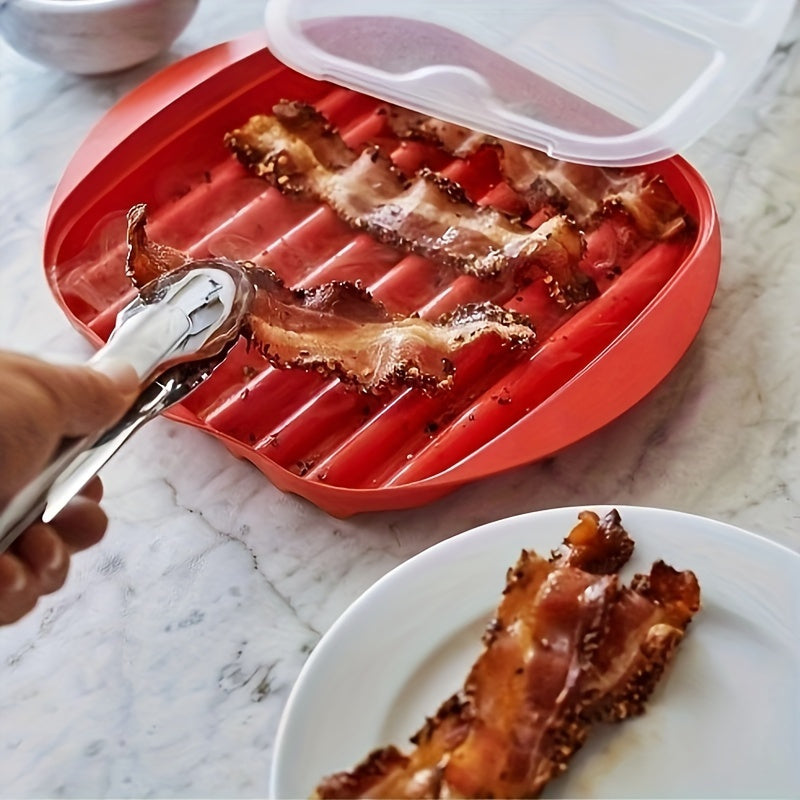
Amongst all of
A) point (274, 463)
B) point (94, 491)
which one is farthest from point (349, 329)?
point (94, 491)

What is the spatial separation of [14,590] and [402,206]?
1.70 feet

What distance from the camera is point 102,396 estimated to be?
593 mm

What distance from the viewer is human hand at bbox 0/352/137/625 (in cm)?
55

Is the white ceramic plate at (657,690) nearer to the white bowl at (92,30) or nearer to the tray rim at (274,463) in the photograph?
the tray rim at (274,463)

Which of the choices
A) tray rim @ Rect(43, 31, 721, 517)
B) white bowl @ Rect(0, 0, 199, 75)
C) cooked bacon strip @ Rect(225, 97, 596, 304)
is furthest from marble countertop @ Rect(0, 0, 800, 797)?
white bowl @ Rect(0, 0, 199, 75)

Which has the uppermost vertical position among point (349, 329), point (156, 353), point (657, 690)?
point (156, 353)

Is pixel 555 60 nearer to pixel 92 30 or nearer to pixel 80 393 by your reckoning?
pixel 92 30

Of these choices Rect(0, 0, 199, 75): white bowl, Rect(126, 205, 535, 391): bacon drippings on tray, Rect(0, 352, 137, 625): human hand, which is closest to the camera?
Rect(0, 352, 137, 625): human hand

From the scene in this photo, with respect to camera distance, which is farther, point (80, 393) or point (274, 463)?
point (274, 463)

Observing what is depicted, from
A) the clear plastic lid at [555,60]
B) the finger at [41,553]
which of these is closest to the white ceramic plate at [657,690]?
the finger at [41,553]

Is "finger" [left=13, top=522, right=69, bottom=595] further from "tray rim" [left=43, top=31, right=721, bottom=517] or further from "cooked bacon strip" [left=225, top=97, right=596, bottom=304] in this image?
"cooked bacon strip" [left=225, top=97, right=596, bottom=304]

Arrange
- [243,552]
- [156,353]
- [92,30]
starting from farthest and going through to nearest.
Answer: [92,30] → [243,552] → [156,353]

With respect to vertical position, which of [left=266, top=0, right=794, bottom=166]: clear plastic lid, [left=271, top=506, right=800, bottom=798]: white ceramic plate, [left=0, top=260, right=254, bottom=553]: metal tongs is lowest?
[left=271, top=506, right=800, bottom=798]: white ceramic plate

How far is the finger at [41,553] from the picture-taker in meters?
0.63
